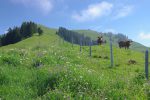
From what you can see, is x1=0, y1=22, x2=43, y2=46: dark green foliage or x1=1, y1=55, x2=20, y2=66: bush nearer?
x1=1, y1=55, x2=20, y2=66: bush

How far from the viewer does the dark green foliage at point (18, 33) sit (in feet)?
455

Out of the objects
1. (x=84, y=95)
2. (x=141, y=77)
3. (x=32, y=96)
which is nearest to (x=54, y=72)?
(x=32, y=96)

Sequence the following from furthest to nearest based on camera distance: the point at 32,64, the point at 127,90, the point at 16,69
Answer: the point at 32,64, the point at 16,69, the point at 127,90

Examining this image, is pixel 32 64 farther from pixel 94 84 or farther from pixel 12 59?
pixel 94 84

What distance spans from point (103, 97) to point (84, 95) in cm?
67

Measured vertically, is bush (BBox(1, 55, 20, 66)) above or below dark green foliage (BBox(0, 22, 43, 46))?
below

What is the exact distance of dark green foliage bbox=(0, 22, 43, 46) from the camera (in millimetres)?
138750

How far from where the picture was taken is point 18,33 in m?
142

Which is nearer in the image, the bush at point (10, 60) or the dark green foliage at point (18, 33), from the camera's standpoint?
the bush at point (10, 60)

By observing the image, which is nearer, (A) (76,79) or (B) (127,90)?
(B) (127,90)

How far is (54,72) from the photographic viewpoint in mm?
14953

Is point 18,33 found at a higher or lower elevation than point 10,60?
higher

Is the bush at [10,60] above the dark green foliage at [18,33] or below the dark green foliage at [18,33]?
below

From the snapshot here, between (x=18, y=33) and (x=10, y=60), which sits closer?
(x=10, y=60)
